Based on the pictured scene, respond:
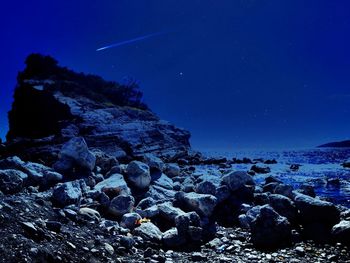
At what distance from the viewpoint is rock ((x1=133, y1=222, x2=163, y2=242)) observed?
878 centimetres

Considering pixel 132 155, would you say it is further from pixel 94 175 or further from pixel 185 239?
pixel 185 239

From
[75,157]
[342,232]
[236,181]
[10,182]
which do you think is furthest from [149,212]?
[342,232]

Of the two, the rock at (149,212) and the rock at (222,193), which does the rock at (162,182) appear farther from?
the rock at (149,212)

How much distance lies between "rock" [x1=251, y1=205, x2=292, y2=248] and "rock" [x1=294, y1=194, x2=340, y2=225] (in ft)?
5.18

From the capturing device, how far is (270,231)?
8906 millimetres

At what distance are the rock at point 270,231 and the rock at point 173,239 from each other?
232cm

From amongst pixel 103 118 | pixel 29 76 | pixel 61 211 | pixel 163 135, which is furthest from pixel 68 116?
pixel 61 211

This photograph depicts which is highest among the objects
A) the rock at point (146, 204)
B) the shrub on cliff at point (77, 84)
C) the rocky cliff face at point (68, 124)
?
the shrub on cliff at point (77, 84)

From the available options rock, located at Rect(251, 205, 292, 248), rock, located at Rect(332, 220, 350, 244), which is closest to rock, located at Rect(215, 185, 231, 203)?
rock, located at Rect(251, 205, 292, 248)

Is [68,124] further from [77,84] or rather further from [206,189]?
[206,189]

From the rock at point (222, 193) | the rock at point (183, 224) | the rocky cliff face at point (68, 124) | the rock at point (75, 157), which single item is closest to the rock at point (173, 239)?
the rock at point (183, 224)

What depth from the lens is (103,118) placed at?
A: 46281mm

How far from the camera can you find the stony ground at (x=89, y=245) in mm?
5844

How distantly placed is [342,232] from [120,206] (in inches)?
291
